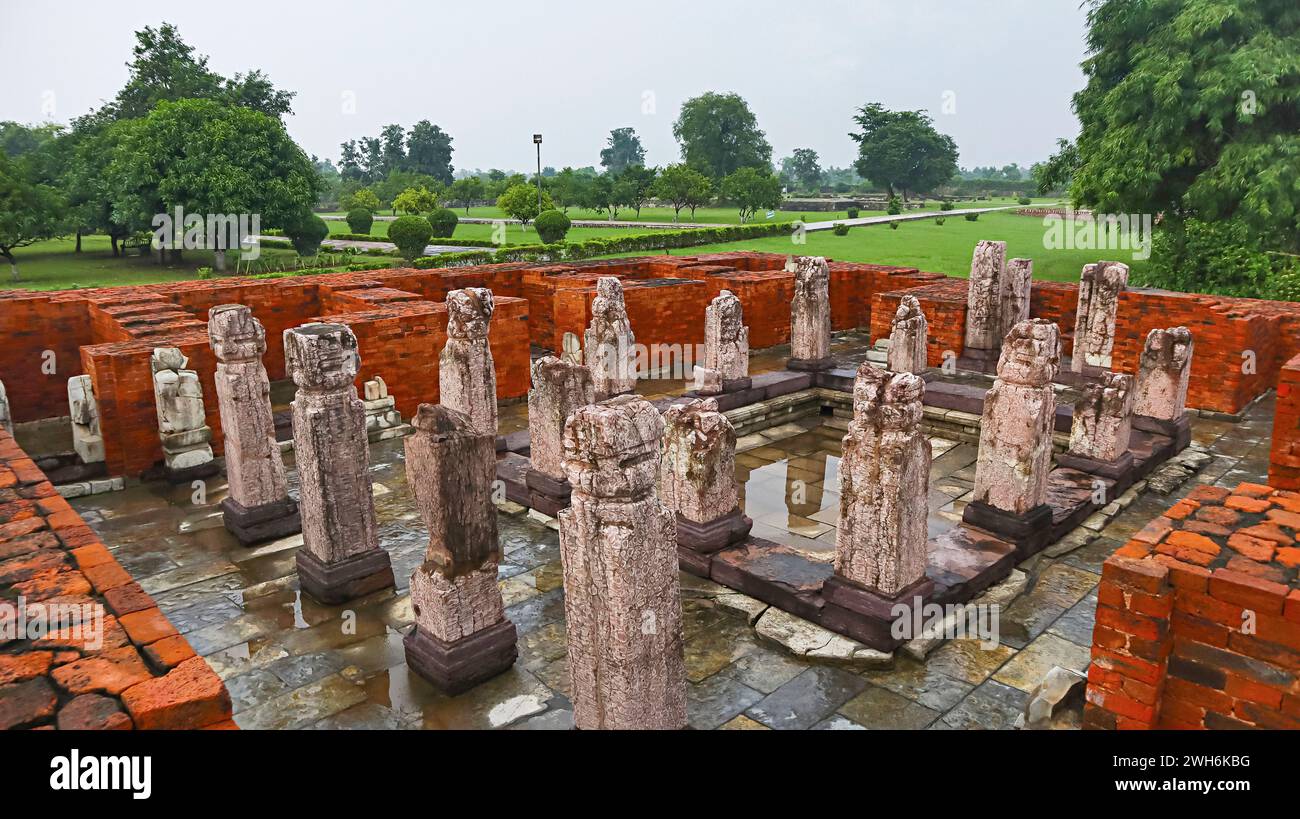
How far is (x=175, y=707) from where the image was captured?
7.52 feet

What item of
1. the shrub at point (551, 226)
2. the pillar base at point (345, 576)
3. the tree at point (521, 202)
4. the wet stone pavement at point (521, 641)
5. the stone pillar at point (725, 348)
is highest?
the tree at point (521, 202)

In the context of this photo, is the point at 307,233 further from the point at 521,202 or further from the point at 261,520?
the point at 261,520

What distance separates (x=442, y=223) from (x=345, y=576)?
28.9 metres

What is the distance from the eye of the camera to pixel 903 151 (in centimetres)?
5784

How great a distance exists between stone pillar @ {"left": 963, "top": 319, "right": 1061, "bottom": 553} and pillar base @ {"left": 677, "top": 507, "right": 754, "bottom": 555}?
176cm

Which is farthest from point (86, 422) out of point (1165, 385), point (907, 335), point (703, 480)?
point (1165, 385)

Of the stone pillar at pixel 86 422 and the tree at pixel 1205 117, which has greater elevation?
the tree at pixel 1205 117

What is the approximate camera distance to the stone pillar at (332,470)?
4652 millimetres

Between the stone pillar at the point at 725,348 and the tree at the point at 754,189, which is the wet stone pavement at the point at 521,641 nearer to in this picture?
the stone pillar at the point at 725,348

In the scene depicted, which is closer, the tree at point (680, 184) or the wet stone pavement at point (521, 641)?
the wet stone pavement at point (521, 641)

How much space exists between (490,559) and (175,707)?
6.54 ft

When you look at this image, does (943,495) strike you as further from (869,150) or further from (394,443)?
(869,150)

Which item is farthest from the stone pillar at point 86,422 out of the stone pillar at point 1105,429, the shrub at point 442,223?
the shrub at point 442,223

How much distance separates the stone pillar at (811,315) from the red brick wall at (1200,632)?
6.73 metres
